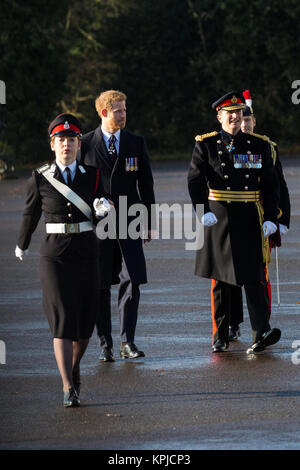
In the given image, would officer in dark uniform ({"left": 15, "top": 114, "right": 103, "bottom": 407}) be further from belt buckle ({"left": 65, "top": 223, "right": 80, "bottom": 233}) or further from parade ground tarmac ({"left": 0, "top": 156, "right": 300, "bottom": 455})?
Answer: parade ground tarmac ({"left": 0, "top": 156, "right": 300, "bottom": 455})

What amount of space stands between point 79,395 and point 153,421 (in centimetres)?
98

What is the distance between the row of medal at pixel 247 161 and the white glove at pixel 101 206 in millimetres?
2146

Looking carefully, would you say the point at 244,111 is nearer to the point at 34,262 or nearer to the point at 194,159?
the point at 194,159

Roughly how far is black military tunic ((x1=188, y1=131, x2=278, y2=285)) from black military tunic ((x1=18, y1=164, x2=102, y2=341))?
1.89 metres

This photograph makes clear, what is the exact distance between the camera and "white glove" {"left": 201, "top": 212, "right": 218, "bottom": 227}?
9758 millimetres

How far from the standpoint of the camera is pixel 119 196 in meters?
9.77

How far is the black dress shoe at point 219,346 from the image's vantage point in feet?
32.3

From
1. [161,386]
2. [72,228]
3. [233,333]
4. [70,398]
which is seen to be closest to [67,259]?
[72,228]

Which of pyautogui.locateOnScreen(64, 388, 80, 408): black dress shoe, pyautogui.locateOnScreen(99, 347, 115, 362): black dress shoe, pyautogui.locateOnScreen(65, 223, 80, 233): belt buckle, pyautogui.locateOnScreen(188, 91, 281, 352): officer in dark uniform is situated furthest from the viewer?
pyautogui.locateOnScreen(188, 91, 281, 352): officer in dark uniform

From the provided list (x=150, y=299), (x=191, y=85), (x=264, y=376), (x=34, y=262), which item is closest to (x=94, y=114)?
(x=191, y=85)

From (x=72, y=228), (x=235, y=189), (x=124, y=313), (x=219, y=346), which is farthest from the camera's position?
(x=235, y=189)

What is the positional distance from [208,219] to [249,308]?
2.50ft

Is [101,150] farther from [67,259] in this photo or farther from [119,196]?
[67,259]

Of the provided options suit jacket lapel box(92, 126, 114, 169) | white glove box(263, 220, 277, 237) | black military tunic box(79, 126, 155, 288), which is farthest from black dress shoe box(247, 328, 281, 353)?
suit jacket lapel box(92, 126, 114, 169)
